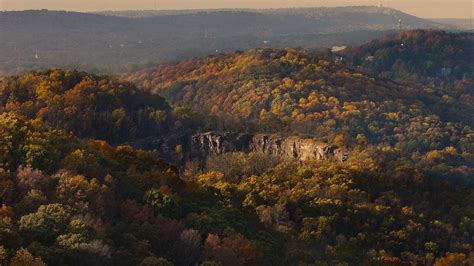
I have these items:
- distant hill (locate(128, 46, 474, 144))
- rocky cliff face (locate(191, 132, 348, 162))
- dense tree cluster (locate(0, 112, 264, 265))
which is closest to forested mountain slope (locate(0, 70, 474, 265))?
dense tree cluster (locate(0, 112, 264, 265))

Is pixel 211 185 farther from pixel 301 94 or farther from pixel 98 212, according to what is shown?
pixel 301 94

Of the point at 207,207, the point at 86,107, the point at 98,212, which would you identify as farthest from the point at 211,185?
the point at 86,107

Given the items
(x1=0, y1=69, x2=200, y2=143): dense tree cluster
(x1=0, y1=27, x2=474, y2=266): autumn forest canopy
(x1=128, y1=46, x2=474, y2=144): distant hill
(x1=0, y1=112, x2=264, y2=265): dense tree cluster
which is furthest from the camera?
(x1=128, y1=46, x2=474, y2=144): distant hill

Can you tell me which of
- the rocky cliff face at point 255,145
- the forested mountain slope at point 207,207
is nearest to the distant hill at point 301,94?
the rocky cliff face at point 255,145

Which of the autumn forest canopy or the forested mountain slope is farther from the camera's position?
the autumn forest canopy

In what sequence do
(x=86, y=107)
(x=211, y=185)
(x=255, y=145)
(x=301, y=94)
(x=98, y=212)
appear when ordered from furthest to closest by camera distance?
(x=301, y=94) → (x=255, y=145) → (x=86, y=107) → (x=211, y=185) → (x=98, y=212)

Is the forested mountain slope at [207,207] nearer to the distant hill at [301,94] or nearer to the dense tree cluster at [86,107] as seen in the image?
the dense tree cluster at [86,107]

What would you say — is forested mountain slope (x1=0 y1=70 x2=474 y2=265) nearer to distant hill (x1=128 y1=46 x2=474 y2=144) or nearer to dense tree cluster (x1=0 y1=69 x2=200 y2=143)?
dense tree cluster (x1=0 y1=69 x2=200 y2=143)
